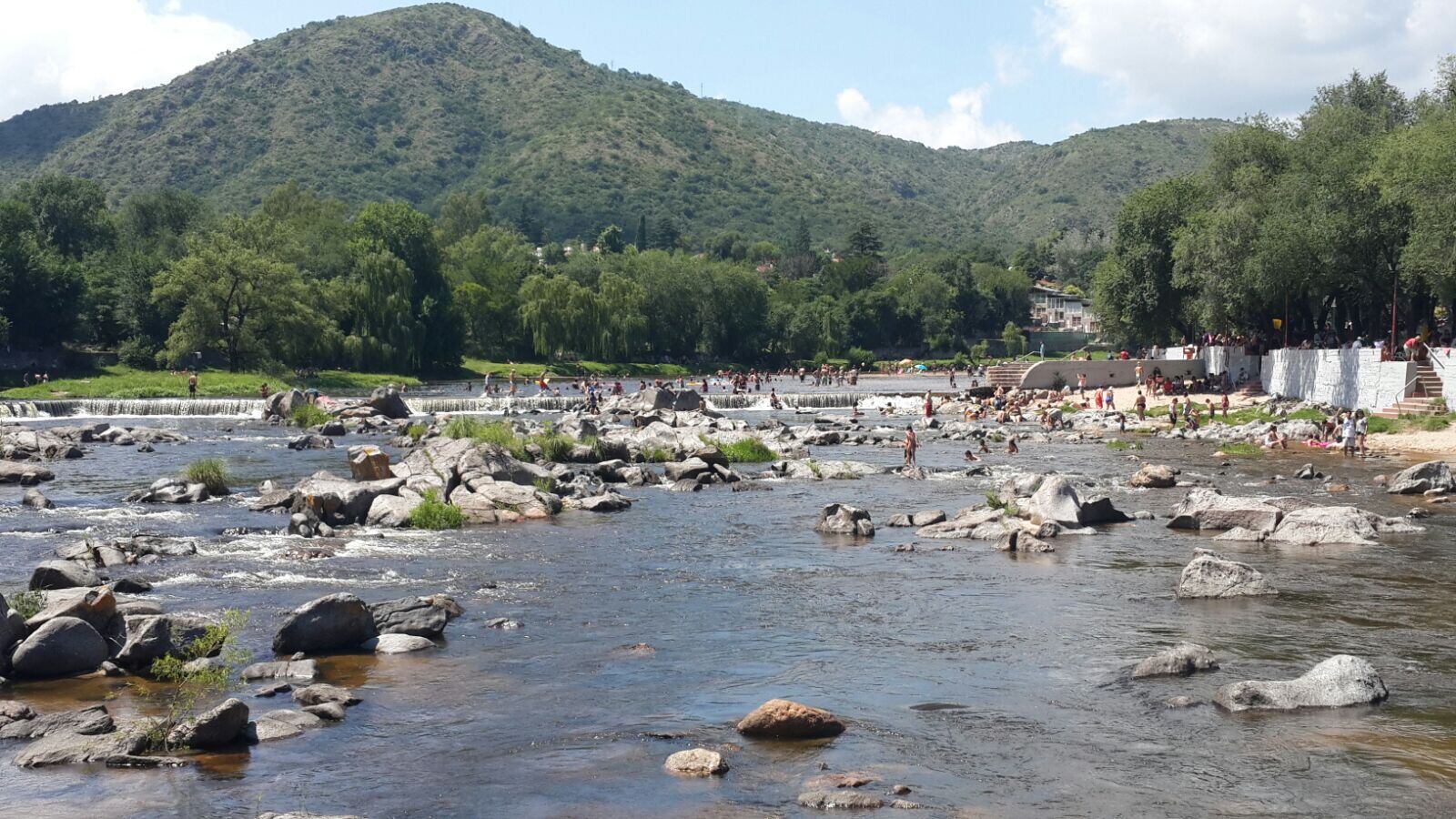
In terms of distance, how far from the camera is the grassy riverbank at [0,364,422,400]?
78.4 meters

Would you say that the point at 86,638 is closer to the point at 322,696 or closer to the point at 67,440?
the point at 322,696

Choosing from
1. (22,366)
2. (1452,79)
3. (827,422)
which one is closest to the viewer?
(1452,79)

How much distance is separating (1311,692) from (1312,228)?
150ft

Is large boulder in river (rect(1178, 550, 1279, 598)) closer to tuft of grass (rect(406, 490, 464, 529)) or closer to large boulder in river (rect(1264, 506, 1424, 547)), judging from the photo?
large boulder in river (rect(1264, 506, 1424, 547))

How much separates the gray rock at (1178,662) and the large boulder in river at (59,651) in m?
15.1

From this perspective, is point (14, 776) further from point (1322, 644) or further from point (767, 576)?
point (1322, 644)

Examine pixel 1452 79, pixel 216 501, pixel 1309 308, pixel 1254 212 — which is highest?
pixel 1452 79

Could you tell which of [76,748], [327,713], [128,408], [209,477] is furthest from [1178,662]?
[128,408]

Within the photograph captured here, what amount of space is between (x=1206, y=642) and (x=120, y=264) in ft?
328

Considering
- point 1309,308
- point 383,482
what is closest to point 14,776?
point 383,482

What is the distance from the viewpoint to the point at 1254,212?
62.6m

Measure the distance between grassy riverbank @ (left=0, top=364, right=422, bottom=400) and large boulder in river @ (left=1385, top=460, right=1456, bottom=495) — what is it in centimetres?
7098

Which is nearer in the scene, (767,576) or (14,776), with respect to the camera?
(14,776)

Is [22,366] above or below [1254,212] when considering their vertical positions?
below
